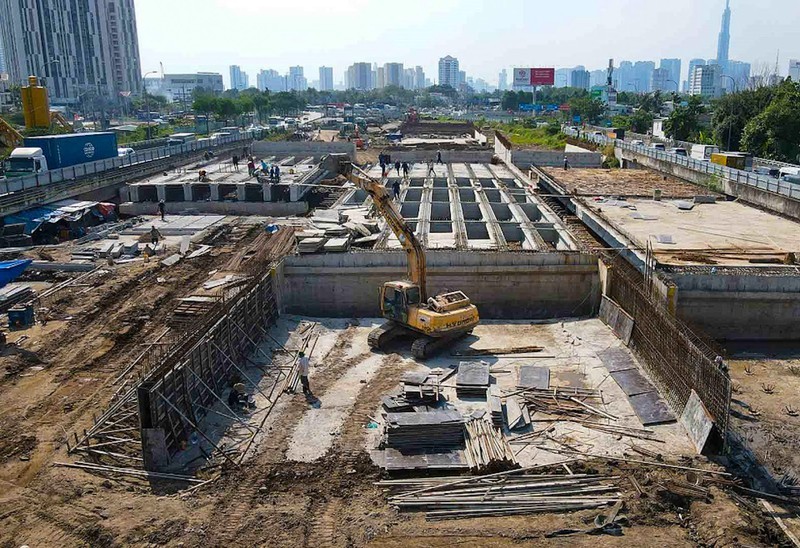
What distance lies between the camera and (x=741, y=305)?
20.7 meters

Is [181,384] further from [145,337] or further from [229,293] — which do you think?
[229,293]

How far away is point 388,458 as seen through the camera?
12.5m

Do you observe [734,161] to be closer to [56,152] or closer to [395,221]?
[395,221]

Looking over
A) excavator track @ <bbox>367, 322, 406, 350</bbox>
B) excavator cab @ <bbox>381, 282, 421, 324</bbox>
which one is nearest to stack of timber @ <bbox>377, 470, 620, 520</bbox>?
excavator cab @ <bbox>381, 282, 421, 324</bbox>

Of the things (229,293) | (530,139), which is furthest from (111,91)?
(229,293)

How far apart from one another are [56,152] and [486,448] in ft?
107

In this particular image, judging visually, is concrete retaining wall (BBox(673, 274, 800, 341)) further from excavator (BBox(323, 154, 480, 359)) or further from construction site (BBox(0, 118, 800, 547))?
excavator (BBox(323, 154, 480, 359))

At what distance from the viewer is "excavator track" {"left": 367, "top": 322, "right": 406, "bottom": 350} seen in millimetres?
18531

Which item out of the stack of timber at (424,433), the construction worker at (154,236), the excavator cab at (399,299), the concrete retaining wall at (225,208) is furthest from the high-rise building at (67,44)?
the stack of timber at (424,433)

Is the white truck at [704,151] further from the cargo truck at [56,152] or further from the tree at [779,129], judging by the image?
the cargo truck at [56,152]

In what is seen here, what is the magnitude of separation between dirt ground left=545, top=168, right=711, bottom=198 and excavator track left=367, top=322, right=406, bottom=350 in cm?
1903

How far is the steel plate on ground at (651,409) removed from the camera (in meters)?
14.2

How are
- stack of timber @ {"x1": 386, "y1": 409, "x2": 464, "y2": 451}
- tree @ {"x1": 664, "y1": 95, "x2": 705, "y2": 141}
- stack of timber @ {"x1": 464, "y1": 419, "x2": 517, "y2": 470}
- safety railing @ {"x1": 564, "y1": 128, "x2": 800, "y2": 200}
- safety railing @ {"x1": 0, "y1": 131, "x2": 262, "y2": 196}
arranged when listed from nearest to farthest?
1. stack of timber @ {"x1": 464, "y1": 419, "x2": 517, "y2": 470}
2. stack of timber @ {"x1": 386, "y1": 409, "x2": 464, "y2": 451}
3. safety railing @ {"x1": 564, "y1": 128, "x2": 800, "y2": 200}
4. safety railing @ {"x1": 0, "y1": 131, "x2": 262, "y2": 196}
5. tree @ {"x1": 664, "y1": 95, "x2": 705, "y2": 141}

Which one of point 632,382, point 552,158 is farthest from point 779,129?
point 632,382
